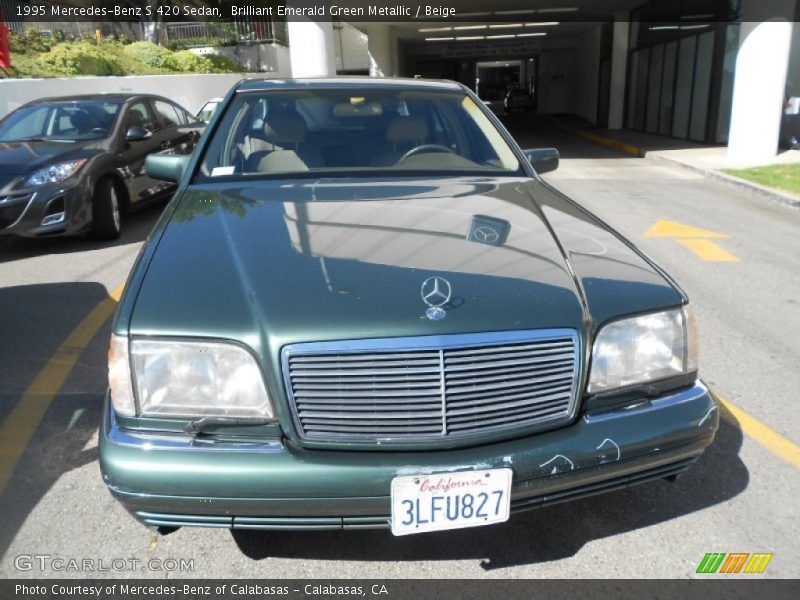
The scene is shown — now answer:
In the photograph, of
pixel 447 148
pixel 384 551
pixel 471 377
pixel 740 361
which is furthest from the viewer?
pixel 740 361

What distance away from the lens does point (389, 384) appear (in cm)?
201

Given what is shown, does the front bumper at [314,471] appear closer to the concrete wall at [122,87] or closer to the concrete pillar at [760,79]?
the concrete pillar at [760,79]

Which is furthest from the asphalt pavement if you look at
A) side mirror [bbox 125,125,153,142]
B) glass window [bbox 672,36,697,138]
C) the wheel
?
glass window [bbox 672,36,697,138]

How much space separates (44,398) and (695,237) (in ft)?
21.3

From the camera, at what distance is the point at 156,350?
2.07m

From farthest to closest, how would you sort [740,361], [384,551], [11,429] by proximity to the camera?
[740,361]
[11,429]
[384,551]

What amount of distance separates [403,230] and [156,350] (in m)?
1.01

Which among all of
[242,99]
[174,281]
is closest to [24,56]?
[242,99]

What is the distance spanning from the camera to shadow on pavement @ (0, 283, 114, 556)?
291 cm

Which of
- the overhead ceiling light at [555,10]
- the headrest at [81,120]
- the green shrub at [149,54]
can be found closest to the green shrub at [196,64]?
the green shrub at [149,54]

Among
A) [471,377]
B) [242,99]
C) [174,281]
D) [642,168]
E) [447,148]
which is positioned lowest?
[642,168]

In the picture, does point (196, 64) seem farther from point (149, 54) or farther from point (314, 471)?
point (314, 471)
